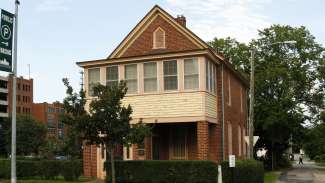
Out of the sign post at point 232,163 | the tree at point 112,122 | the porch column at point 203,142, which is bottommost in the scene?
the sign post at point 232,163

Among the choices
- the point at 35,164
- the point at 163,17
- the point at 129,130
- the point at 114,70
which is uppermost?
the point at 163,17

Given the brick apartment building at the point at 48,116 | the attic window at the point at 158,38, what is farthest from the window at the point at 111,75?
the brick apartment building at the point at 48,116

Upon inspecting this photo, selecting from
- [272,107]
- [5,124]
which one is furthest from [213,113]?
[5,124]

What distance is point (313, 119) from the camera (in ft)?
191

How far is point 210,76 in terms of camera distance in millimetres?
27922

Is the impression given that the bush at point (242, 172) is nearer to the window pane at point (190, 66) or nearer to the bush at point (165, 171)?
the bush at point (165, 171)

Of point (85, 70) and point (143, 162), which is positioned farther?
point (85, 70)

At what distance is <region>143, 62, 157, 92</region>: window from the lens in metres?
27.7

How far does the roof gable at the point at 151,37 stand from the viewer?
1129 inches

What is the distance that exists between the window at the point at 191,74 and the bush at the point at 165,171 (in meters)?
4.71

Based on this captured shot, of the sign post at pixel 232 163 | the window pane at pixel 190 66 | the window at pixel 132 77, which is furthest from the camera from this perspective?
the window at pixel 132 77

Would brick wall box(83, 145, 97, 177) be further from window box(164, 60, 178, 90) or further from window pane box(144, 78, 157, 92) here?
window box(164, 60, 178, 90)

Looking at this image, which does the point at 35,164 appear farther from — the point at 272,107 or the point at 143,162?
the point at 272,107

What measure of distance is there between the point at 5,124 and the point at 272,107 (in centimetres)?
7004
